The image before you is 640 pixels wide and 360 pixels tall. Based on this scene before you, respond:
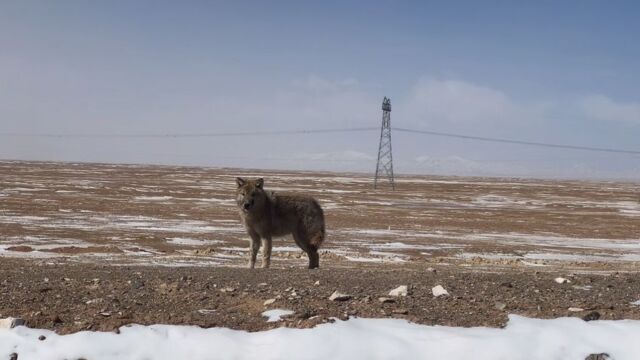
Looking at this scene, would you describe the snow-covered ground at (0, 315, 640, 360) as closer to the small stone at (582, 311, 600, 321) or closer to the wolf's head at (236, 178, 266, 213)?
the small stone at (582, 311, 600, 321)

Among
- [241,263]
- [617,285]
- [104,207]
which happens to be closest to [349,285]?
[617,285]

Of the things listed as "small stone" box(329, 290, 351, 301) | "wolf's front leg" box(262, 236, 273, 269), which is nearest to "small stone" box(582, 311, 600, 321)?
"small stone" box(329, 290, 351, 301)

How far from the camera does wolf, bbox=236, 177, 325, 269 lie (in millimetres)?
15875

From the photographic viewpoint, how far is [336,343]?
813cm

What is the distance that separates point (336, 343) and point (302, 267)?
10.8 m

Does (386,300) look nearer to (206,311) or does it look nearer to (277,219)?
(206,311)

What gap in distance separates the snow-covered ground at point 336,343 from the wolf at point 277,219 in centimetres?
760

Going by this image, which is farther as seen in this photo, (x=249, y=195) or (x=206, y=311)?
(x=249, y=195)

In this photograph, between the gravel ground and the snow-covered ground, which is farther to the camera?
the gravel ground

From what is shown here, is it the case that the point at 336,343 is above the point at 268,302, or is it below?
below

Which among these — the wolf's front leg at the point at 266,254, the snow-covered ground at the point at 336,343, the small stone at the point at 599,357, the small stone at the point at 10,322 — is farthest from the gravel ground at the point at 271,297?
the wolf's front leg at the point at 266,254

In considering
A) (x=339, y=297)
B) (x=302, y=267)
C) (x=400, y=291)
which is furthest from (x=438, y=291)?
(x=302, y=267)

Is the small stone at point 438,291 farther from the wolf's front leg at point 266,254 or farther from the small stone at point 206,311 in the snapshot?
the wolf's front leg at point 266,254

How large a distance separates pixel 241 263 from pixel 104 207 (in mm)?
30433
